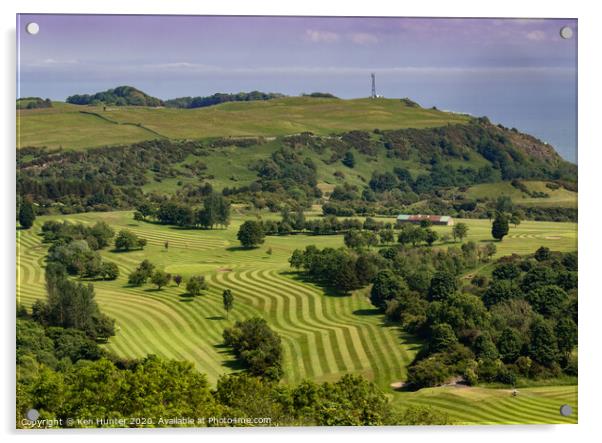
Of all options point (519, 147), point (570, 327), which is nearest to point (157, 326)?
point (570, 327)

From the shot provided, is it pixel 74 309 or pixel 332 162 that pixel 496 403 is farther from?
pixel 332 162

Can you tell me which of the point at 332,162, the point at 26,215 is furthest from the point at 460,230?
the point at 26,215

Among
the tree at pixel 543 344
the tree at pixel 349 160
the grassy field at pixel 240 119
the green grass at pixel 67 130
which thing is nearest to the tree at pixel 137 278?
the green grass at pixel 67 130

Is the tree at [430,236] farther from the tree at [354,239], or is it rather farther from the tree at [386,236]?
the tree at [354,239]

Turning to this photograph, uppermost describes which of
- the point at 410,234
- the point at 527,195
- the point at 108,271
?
the point at 527,195

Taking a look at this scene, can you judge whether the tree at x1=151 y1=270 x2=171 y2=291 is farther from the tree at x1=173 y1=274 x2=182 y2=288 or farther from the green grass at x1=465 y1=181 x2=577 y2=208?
the green grass at x1=465 y1=181 x2=577 y2=208

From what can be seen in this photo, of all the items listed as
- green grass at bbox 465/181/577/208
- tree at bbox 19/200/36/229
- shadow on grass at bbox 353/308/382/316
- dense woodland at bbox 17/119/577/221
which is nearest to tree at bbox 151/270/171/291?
tree at bbox 19/200/36/229

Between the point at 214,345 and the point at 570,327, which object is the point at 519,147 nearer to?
the point at 570,327

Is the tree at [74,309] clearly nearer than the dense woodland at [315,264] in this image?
No
